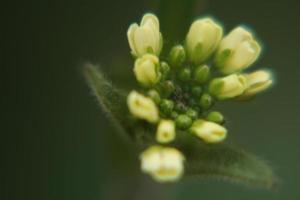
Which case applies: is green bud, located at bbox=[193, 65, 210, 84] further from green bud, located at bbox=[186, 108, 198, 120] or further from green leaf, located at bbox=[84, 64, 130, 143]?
green leaf, located at bbox=[84, 64, 130, 143]

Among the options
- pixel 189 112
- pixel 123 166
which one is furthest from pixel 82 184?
pixel 189 112

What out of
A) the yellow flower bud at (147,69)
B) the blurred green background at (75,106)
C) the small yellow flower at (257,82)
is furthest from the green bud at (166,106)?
the blurred green background at (75,106)

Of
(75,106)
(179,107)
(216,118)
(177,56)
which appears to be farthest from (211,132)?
(75,106)

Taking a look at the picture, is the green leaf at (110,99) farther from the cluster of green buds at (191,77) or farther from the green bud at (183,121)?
the green bud at (183,121)

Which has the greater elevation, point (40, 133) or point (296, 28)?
point (296, 28)

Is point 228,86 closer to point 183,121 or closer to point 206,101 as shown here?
point 206,101

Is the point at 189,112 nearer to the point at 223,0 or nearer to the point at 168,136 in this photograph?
the point at 168,136
